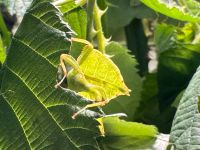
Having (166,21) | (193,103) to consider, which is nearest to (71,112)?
(193,103)

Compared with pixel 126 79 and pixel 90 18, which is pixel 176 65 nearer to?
pixel 126 79

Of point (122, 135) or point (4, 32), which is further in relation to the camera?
point (4, 32)

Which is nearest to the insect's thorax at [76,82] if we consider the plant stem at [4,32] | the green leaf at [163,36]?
the plant stem at [4,32]

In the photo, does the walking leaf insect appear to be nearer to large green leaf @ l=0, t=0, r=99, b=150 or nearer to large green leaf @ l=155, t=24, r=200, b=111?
large green leaf @ l=0, t=0, r=99, b=150

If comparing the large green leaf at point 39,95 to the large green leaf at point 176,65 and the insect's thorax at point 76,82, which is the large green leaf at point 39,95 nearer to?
the insect's thorax at point 76,82

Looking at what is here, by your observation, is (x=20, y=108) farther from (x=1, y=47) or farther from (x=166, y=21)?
(x=166, y=21)

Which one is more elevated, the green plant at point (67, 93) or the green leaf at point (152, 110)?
the green plant at point (67, 93)

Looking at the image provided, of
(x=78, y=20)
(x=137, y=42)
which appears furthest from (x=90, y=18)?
(x=137, y=42)
